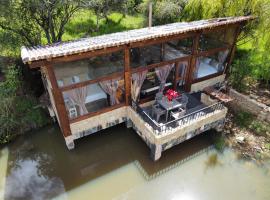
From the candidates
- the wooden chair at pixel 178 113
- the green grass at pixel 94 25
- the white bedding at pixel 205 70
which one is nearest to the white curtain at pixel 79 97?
the wooden chair at pixel 178 113

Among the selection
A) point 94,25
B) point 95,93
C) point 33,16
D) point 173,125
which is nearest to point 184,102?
point 173,125

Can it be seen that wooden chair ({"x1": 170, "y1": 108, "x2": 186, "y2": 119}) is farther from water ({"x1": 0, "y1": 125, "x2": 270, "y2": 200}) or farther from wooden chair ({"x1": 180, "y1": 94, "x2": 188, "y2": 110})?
water ({"x1": 0, "y1": 125, "x2": 270, "y2": 200})

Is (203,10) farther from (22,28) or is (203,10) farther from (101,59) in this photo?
(22,28)

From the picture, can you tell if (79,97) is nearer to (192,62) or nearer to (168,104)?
(168,104)

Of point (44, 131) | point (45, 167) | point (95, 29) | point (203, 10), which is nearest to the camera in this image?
point (45, 167)

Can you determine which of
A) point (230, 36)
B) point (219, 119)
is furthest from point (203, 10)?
point (219, 119)

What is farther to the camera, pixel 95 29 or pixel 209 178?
pixel 95 29
